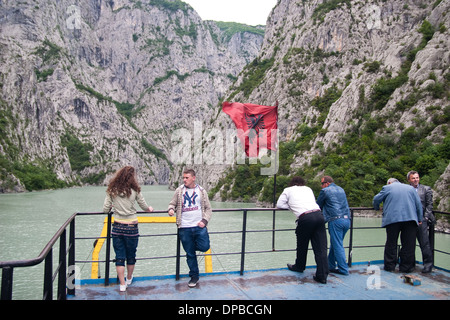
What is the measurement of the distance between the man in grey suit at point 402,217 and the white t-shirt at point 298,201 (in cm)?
136

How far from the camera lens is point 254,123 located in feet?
26.7

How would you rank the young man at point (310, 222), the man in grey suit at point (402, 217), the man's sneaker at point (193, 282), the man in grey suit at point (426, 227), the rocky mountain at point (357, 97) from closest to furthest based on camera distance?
the man's sneaker at point (193, 282), the young man at point (310, 222), the man in grey suit at point (402, 217), the man in grey suit at point (426, 227), the rocky mountain at point (357, 97)

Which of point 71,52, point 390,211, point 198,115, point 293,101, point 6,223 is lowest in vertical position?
point 6,223

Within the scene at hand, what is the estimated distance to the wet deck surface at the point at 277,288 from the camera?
4.89 m

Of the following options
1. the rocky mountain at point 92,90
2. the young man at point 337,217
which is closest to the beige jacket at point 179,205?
the young man at point 337,217

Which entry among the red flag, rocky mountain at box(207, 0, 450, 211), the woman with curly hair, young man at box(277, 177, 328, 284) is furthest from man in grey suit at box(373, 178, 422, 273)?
rocky mountain at box(207, 0, 450, 211)

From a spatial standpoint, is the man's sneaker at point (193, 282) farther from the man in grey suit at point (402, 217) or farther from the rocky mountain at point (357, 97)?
the rocky mountain at point (357, 97)

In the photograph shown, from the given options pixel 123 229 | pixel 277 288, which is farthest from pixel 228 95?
pixel 123 229

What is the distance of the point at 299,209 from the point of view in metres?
5.62

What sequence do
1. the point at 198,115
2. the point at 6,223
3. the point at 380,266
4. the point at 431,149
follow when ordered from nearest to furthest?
the point at 380,266
the point at 6,223
the point at 431,149
the point at 198,115

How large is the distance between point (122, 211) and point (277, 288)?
2.67 m

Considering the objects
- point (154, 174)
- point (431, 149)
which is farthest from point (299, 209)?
point (154, 174)
